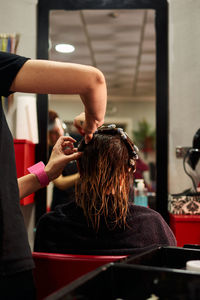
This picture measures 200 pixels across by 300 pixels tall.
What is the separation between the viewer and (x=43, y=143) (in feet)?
9.04

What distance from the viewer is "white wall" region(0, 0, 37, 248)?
9.20ft

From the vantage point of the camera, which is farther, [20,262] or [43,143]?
[43,143]

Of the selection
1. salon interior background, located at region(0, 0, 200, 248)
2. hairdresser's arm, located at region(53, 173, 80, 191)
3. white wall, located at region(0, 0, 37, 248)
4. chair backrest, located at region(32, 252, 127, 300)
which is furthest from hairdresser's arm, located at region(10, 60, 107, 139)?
white wall, located at region(0, 0, 37, 248)

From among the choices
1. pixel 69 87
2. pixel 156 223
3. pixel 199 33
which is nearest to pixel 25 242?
pixel 69 87

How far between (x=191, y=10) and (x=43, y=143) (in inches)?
65.4

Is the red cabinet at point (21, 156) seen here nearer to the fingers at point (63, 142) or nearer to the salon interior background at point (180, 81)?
the salon interior background at point (180, 81)

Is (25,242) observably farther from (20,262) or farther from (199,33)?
(199,33)

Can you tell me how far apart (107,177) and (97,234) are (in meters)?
0.22

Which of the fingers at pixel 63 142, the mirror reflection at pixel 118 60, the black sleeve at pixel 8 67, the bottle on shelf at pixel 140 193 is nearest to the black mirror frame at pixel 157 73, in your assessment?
the mirror reflection at pixel 118 60

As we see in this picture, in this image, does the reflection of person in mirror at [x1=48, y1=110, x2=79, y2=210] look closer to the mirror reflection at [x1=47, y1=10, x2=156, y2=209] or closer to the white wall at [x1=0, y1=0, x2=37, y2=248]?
the mirror reflection at [x1=47, y1=10, x2=156, y2=209]

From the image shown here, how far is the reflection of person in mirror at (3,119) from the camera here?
0.83 m

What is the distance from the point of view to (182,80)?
2723 millimetres

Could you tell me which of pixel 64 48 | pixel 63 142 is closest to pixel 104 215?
pixel 63 142

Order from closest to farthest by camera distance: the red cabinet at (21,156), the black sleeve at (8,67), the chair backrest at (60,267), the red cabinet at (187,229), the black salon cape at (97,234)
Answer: the black sleeve at (8,67) < the chair backrest at (60,267) < the black salon cape at (97,234) < the red cabinet at (187,229) < the red cabinet at (21,156)
